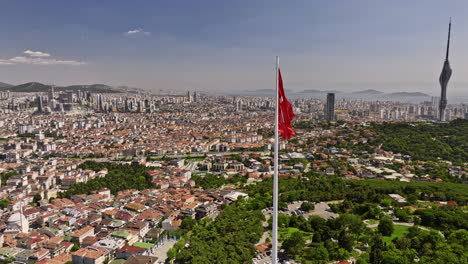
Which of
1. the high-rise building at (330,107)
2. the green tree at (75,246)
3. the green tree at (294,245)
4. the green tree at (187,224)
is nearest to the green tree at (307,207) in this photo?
the green tree at (294,245)

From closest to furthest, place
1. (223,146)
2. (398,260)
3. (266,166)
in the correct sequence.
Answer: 1. (398,260)
2. (266,166)
3. (223,146)

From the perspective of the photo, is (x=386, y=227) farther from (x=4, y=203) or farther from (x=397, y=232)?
(x=4, y=203)

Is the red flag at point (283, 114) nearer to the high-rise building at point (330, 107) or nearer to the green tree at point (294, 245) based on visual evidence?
the green tree at point (294, 245)

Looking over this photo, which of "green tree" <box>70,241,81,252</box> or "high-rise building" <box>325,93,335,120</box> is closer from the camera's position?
"green tree" <box>70,241,81,252</box>

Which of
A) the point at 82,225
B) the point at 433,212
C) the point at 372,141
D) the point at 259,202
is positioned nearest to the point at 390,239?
the point at 433,212

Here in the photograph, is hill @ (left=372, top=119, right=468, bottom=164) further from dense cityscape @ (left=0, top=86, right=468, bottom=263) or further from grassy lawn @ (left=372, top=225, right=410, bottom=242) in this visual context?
grassy lawn @ (left=372, top=225, right=410, bottom=242)

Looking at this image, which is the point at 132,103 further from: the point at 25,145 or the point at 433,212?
the point at 433,212

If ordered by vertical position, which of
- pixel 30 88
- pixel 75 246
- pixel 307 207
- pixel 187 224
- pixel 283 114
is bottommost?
pixel 75 246

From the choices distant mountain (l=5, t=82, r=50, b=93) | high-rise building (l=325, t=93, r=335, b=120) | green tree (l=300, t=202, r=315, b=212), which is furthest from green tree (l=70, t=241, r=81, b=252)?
distant mountain (l=5, t=82, r=50, b=93)

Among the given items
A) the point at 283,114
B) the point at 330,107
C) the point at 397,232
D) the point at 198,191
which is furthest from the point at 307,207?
the point at 330,107

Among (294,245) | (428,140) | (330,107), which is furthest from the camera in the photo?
(330,107)

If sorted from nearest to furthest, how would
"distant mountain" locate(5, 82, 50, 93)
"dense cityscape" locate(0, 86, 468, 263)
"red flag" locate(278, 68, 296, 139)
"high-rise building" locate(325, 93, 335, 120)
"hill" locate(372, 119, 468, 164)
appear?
1. "red flag" locate(278, 68, 296, 139)
2. "dense cityscape" locate(0, 86, 468, 263)
3. "hill" locate(372, 119, 468, 164)
4. "high-rise building" locate(325, 93, 335, 120)
5. "distant mountain" locate(5, 82, 50, 93)
